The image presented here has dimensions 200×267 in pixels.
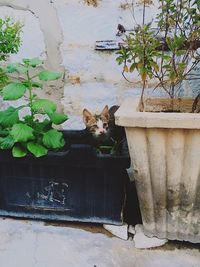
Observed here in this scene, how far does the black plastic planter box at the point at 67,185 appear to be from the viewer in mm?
1361

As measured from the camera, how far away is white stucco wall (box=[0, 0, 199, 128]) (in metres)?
1.73

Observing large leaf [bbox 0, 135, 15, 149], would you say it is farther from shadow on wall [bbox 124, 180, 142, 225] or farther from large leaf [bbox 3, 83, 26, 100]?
shadow on wall [bbox 124, 180, 142, 225]

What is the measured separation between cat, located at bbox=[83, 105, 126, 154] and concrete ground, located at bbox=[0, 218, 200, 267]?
0.37m

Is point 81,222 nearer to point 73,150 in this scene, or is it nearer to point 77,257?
point 77,257

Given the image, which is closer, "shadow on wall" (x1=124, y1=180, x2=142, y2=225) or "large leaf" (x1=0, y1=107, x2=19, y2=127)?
"large leaf" (x1=0, y1=107, x2=19, y2=127)

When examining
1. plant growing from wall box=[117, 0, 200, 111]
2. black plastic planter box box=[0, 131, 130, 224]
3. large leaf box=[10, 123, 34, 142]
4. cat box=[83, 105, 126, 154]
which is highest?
plant growing from wall box=[117, 0, 200, 111]

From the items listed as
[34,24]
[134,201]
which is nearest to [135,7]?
[34,24]

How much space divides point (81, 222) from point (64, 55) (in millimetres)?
841

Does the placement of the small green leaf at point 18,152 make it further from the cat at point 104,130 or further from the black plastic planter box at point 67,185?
the cat at point 104,130

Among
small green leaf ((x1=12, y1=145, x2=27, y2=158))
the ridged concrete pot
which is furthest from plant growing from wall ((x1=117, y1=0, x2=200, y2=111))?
small green leaf ((x1=12, y1=145, x2=27, y2=158))

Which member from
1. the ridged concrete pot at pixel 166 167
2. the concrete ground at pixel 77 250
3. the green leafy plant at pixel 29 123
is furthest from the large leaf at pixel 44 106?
the concrete ground at pixel 77 250

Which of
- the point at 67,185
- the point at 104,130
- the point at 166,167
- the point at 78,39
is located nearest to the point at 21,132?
the point at 67,185

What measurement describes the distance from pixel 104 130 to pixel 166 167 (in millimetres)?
422

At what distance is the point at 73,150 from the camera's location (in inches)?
53.1
